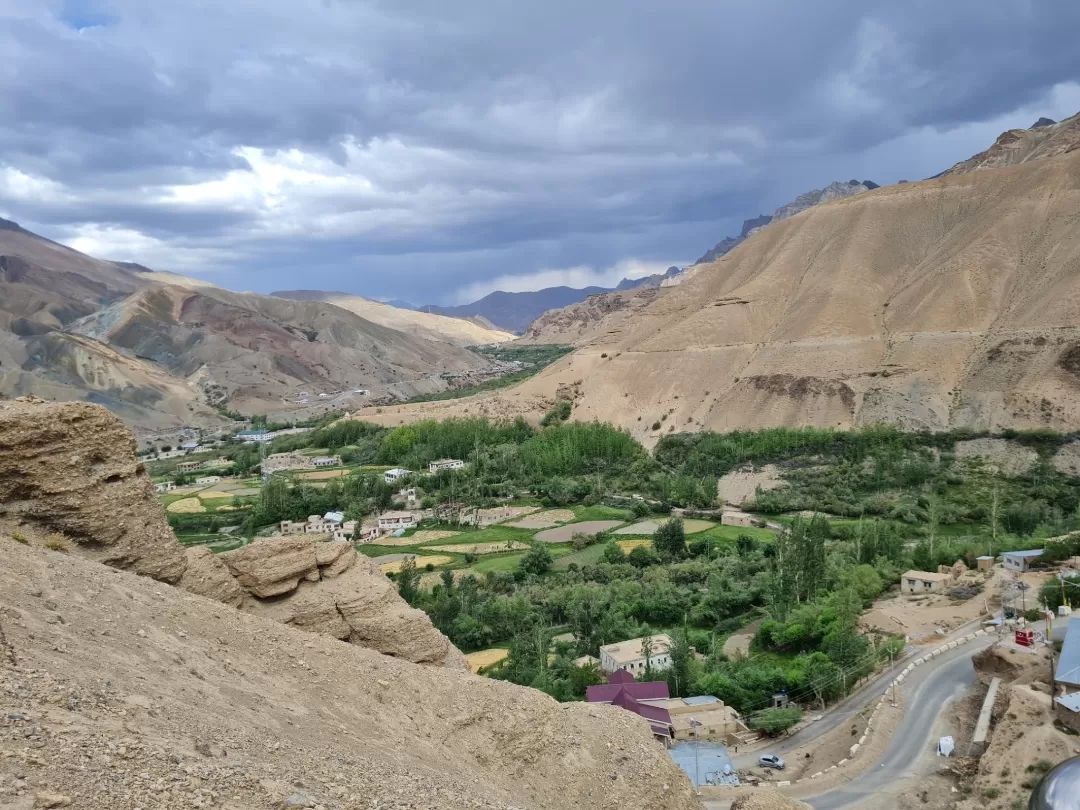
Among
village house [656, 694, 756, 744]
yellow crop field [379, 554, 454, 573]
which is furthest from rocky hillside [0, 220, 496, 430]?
village house [656, 694, 756, 744]

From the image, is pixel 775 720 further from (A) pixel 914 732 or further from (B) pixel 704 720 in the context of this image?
(A) pixel 914 732

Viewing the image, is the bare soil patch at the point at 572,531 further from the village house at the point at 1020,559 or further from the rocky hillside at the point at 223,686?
the rocky hillside at the point at 223,686

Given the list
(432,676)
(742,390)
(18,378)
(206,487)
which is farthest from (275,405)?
(432,676)

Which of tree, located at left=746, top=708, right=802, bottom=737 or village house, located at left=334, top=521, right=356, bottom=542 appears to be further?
village house, located at left=334, top=521, right=356, bottom=542

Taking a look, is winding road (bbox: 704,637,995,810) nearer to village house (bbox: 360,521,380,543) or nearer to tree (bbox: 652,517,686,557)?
tree (bbox: 652,517,686,557)

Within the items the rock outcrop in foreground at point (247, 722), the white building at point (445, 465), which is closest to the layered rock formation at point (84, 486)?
the rock outcrop in foreground at point (247, 722)

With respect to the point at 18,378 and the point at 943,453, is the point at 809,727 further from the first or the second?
the point at 18,378
